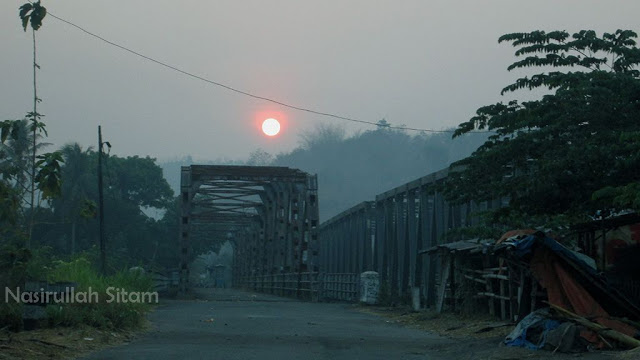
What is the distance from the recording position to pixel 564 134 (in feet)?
49.0

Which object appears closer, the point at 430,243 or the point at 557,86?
the point at 557,86

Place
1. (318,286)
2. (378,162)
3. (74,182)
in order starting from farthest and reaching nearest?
(378,162) < (74,182) < (318,286)

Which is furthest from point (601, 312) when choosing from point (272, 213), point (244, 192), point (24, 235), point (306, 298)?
point (272, 213)

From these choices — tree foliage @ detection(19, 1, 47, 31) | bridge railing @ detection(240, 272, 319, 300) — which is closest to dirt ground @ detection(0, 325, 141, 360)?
tree foliage @ detection(19, 1, 47, 31)

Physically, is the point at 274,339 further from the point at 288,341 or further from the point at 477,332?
the point at 477,332

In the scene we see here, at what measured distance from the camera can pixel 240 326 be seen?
18.6 m

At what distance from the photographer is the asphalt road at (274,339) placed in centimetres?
1308

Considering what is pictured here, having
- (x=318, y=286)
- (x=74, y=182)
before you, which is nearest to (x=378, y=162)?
(x=74, y=182)

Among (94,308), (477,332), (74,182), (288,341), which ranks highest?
(74,182)

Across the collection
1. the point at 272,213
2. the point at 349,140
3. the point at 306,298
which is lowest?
the point at 306,298

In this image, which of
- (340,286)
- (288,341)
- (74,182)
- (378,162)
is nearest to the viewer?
(288,341)

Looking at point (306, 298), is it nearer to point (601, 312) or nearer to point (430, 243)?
point (430, 243)

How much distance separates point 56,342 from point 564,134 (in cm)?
853

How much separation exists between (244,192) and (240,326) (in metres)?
28.7
